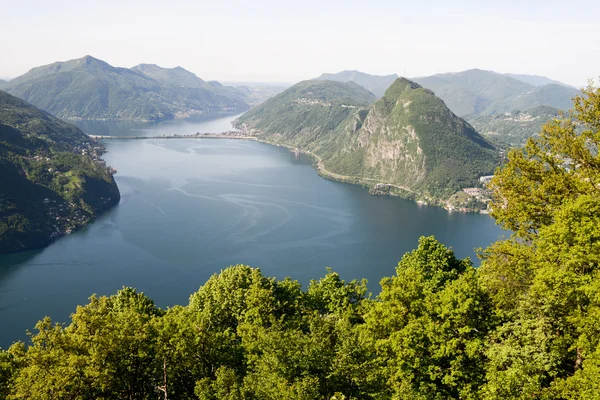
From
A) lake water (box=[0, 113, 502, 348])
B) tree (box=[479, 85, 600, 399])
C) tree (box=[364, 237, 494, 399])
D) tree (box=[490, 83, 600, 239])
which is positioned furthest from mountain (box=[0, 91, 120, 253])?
tree (box=[490, 83, 600, 239])

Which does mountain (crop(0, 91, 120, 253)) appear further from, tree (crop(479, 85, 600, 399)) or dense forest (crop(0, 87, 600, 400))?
tree (crop(479, 85, 600, 399))

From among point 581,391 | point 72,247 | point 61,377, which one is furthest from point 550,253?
point 72,247

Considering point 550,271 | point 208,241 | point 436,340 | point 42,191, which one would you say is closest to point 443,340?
point 436,340

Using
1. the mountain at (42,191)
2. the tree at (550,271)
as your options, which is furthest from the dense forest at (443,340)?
the mountain at (42,191)

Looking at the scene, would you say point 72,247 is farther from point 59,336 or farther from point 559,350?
point 559,350

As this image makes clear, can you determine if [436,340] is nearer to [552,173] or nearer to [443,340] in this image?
[443,340]

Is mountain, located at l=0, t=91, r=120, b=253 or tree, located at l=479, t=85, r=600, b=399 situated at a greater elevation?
tree, located at l=479, t=85, r=600, b=399
